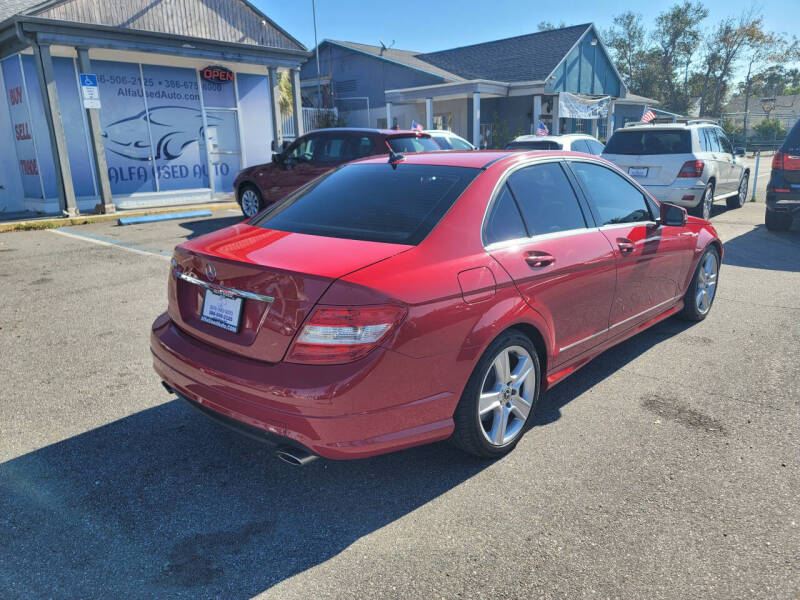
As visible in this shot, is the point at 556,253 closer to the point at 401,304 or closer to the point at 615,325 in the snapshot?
the point at 615,325

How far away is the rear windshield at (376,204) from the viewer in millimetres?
3065

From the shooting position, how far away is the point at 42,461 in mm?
3242

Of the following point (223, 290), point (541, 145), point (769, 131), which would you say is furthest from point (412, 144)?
point (769, 131)

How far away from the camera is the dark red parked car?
985cm

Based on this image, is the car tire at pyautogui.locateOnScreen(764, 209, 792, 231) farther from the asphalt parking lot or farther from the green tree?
the green tree

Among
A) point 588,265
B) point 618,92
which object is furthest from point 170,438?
point 618,92

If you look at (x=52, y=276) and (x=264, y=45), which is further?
(x=264, y=45)

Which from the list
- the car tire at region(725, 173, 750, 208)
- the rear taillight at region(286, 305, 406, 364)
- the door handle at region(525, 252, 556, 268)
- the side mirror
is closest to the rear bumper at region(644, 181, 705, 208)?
the car tire at region(725, 173, 750, 208)

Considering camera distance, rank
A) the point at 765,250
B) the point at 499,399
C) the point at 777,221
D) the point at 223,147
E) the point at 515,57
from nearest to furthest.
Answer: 1. the point at 499,399
2. the point at 765,250
3. the point at 777,221
4. the point at 223,147
5. the point at 515,57

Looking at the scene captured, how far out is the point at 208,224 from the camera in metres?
11.9

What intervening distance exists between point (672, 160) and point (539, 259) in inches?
343

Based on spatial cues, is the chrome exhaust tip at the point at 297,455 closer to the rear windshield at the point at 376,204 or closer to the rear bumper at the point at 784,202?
the rear windshield at the point at 376,204

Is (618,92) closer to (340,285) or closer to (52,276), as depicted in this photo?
(52,276)

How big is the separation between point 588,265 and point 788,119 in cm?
7234
